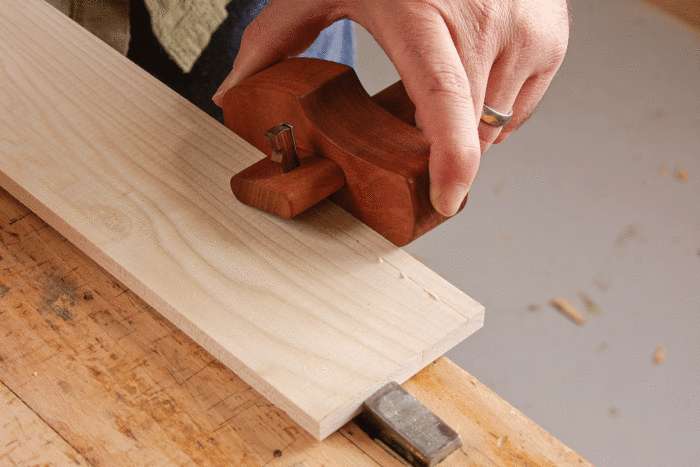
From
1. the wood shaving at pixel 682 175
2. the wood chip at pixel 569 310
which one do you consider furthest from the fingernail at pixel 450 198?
the wood shaving at pixel 682 175

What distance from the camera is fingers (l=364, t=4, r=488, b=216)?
29.1 inches

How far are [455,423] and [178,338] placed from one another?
301 millimetres

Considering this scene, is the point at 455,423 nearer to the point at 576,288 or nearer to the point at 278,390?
the point at 278,390

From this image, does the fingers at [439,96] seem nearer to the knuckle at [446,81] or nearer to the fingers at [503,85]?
the knuckle at [446,81]

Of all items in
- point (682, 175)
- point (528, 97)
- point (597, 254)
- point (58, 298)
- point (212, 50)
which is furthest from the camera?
point (682, 175)

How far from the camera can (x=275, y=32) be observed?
917 mm

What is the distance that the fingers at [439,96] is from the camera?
74 cm

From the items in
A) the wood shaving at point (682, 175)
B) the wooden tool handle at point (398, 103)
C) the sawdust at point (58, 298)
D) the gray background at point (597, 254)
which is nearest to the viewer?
the sawdust at point (58, 298)

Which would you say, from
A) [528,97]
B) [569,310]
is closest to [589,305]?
[569,310]

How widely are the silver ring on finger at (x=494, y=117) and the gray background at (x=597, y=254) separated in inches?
41.2

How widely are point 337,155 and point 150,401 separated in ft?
1.11

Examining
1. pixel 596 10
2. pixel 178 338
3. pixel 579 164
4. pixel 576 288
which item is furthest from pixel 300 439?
pixel 596 10

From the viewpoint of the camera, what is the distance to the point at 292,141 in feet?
2.53

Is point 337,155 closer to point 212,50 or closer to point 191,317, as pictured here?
point 191,317
